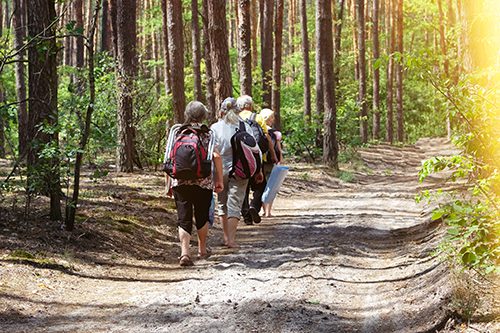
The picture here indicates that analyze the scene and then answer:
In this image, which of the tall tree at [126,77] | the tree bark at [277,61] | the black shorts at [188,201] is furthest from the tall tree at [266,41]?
the black shorts at [188,201]

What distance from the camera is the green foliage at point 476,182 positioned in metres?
5.01

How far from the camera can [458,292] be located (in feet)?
18.5

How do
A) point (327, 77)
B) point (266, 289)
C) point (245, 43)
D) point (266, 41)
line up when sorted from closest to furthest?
point (266, 289) → point (245, 43) → point (327, 77) → point (266, 41)

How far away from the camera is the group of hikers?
8.40m

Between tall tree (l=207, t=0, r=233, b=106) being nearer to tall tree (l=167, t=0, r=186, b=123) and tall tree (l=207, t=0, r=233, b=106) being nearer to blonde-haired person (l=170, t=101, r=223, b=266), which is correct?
tall tree (l=167, t=0, r=186, b=123)

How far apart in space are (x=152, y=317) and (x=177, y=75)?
14691mm

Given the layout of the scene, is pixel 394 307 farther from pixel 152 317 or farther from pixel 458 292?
pixel 152 317

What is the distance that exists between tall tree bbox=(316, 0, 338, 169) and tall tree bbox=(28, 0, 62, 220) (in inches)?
512

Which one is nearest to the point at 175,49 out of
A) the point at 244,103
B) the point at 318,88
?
the point at 318,88

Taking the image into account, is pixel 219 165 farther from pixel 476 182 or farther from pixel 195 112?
pixel 476 182

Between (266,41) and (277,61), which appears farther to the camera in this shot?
(266,41)

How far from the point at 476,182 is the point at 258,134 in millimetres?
5969

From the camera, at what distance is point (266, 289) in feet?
22.8

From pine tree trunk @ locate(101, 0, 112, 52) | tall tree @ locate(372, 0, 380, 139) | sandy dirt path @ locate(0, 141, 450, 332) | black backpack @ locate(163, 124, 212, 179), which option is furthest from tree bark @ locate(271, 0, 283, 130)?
black backpack @ locate(163, 124, 212, 179)
